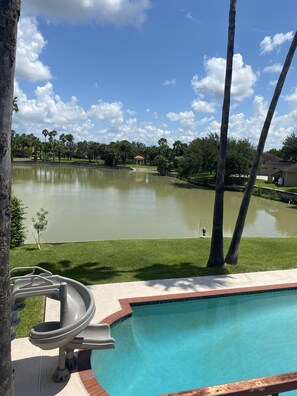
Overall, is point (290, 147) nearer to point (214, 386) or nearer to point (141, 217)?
point (141, 217)

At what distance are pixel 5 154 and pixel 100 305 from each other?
16.9 feet

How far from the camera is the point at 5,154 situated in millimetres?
2941

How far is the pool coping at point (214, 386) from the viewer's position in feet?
6.88

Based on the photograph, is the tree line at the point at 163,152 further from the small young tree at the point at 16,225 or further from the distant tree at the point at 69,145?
the small young tree at the point at 16,225

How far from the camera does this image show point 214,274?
9703 millimetres

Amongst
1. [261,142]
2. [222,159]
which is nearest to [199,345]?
[222,159]

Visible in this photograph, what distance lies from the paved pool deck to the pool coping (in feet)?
0.48

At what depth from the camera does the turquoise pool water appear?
5.55 metres

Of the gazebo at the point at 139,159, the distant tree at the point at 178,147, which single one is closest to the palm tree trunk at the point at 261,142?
the distant tree at the point at 178,147

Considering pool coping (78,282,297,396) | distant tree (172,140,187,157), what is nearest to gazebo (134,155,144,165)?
distant tree (172,140,187,157)

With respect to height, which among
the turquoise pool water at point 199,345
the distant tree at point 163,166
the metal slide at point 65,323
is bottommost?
the turquoise pool water at point 199,345

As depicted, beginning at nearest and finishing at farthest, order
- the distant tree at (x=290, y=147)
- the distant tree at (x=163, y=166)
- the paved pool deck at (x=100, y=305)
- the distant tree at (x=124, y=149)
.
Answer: the paved pool deck at (x=100, y=305)
the distant tree at (x=290, y=147)
the distant tree at (x=163, y=166)
the distant tree at (x=124, y=149)

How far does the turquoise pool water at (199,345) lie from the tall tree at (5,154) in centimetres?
256

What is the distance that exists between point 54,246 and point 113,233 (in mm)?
5264
